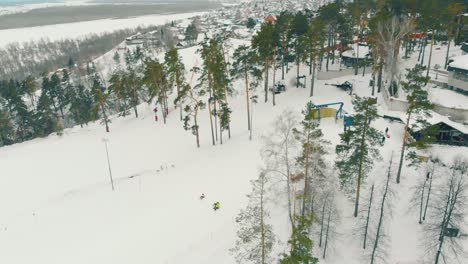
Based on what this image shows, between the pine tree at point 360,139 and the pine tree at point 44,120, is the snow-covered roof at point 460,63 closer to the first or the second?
the pine tree at point 360,139

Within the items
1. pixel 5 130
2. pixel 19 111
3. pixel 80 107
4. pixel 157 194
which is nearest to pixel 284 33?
pixel 157 194

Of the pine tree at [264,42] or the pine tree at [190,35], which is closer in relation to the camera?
the pine tree at [264,42]

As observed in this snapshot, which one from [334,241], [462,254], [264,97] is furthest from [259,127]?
[462,254]

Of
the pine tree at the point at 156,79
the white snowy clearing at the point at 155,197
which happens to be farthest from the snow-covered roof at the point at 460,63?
the pine tree at the point at 156,79

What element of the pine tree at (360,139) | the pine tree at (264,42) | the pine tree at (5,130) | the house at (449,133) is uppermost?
the pine tree at (264,42)

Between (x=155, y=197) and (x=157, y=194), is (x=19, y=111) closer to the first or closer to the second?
(x=157, y=194)
